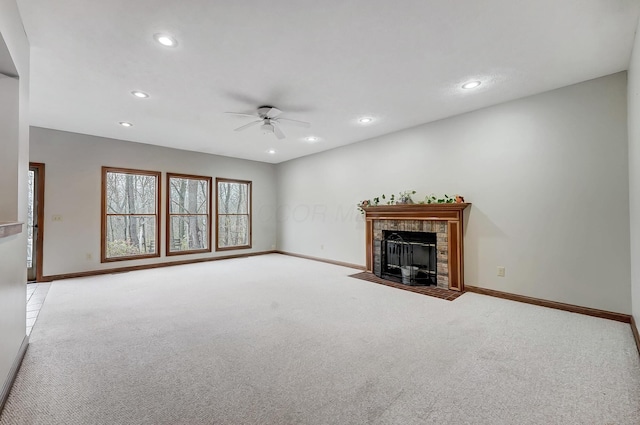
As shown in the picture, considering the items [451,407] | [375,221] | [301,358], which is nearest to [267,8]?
[301,358]

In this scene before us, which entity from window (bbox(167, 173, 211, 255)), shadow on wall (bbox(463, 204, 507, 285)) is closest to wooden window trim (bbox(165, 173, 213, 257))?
window (bbox(167, 173, 211, 255))

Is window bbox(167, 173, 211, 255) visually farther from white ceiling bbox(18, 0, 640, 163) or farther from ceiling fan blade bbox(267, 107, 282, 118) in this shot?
ceiling fan blade bbox(267, 107, 282, 118)

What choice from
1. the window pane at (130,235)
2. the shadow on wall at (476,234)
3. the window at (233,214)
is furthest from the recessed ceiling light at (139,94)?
the shadow on wall at (476,234)

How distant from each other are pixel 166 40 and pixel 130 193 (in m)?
4.54

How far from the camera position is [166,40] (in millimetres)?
2492

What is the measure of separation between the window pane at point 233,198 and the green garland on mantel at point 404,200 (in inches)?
135

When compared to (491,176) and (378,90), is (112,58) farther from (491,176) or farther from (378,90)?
(491,176)

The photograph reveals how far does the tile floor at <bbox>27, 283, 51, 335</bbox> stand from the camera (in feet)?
10.3

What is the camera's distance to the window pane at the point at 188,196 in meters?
6.54

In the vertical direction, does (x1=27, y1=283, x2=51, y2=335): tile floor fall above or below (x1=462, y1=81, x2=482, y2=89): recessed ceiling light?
below

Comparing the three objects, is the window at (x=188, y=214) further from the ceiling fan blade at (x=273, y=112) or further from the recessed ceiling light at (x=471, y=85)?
the recessed ceiling light at (x=471, y=85)

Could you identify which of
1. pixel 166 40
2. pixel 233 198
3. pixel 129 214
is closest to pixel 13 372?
pixel 166 40

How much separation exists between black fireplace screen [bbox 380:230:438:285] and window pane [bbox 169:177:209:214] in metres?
4.37

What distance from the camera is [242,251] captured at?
7.56 m
